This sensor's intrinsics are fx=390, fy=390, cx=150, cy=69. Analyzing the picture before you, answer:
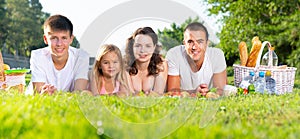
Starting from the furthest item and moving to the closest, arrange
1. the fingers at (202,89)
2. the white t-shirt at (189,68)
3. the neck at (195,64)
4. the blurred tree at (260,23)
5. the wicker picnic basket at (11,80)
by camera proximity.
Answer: the blurred tree at (260,23), the wicker picnic basket at (11,80), the fingers at (202,89), the neck at (195,64), the white t-shirt at (189,68)

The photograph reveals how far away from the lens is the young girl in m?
3.22

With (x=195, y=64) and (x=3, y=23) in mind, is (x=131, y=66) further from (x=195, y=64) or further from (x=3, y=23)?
(x=3, y=23)

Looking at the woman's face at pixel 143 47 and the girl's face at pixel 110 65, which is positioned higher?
the woman's face at pixel 143 47

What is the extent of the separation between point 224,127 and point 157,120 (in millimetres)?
372

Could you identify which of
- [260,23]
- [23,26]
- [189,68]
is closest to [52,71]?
[189,68]

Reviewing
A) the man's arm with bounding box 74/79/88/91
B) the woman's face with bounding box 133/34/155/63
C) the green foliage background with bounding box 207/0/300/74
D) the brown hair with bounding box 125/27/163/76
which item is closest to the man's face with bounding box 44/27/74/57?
the man's arm with bounding box 74/79/88/91

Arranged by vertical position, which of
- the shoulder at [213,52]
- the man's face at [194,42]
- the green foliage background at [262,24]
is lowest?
the shoulder at [213,52]

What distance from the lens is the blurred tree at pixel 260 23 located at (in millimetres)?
11555

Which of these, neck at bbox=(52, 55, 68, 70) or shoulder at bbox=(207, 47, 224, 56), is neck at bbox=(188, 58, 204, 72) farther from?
neck at bbox=(52, 55, 68, 70)

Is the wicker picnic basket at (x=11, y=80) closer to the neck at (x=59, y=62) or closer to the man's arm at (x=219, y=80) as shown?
the neck at (x=59, y=62)

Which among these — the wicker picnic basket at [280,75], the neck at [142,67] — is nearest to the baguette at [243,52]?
the wicker picnic basket at [280,75]

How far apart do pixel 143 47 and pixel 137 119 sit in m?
1.05

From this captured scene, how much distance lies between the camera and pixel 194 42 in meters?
3.39

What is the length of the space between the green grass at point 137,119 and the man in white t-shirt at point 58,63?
0.81 meters
